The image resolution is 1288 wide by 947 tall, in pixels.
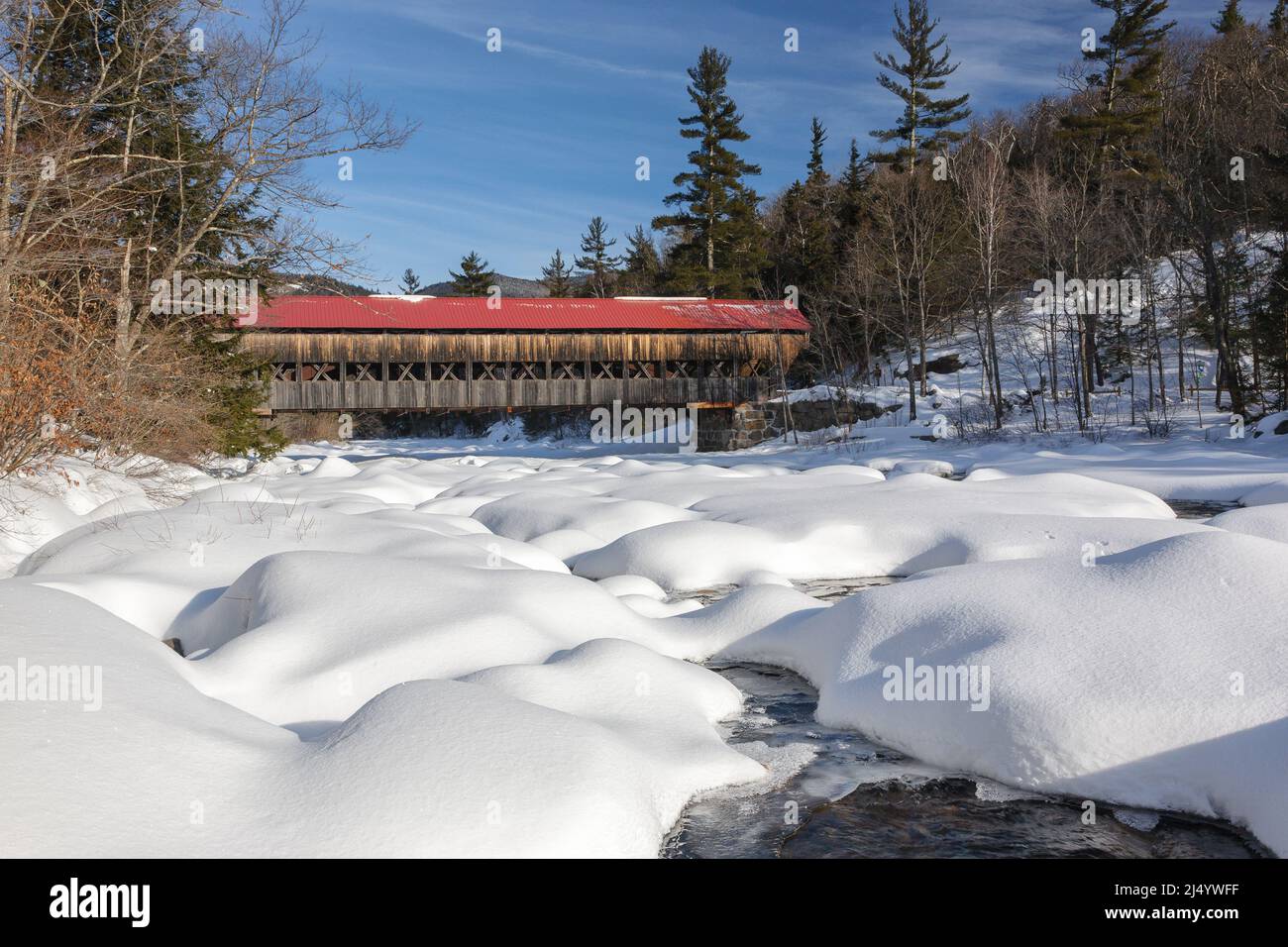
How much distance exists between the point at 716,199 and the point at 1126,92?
51.8ft

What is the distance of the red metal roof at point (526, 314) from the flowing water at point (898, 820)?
78.0ft

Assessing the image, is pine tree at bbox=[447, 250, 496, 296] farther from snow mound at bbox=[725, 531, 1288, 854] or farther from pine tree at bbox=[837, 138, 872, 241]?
snow mound at bbox=[725, 531, 1288, 854]

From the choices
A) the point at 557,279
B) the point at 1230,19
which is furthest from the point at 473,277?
the point at 1230,19

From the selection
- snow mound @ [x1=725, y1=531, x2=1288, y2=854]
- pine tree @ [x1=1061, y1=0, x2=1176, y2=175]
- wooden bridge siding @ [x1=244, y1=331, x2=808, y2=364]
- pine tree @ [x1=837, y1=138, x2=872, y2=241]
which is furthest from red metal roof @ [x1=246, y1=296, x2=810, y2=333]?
snow mound @ [x1=725, y1=531, x2=1288, y2=854]

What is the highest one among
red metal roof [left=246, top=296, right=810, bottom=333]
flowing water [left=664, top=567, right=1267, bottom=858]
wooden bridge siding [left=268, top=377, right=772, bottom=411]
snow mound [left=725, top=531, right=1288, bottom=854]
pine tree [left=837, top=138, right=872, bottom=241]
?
pine tree [left=837, top=138, right=872, bottom=241]

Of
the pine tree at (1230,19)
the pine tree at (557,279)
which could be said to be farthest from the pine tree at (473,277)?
the pine tree at (1230,19)

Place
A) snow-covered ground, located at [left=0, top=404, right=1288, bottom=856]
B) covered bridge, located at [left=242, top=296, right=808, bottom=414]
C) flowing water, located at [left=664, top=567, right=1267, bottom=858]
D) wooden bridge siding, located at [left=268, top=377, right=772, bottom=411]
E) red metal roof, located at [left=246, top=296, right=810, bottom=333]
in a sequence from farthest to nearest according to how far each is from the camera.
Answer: red metal roof, located at [left=246, top=296, right=810, bottom=333]
covered bridge, located at [left=242, top=296, right=808, bottom=414]
wooden bridge siding, located at [left=268, top=377, right=772, bottom=411]
flowing water, located at [left=664, top=567, right=1267, bottom=858]
snow-covered ground, located at [left=0, top=404, right=1288, bottom=856]

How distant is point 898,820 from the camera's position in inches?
145

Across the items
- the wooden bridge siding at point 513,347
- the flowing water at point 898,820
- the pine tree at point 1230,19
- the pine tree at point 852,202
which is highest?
the pine tree at point 1230,19

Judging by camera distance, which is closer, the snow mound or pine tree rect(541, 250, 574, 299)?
the snow mound

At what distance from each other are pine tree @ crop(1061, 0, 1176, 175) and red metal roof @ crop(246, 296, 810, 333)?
14190 millimetres

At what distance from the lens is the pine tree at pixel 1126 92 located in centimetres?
3228

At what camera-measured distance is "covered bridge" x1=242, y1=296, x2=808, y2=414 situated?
84.2 ft

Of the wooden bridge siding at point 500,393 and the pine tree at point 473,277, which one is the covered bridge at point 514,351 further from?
the pine tree at point 473,277
